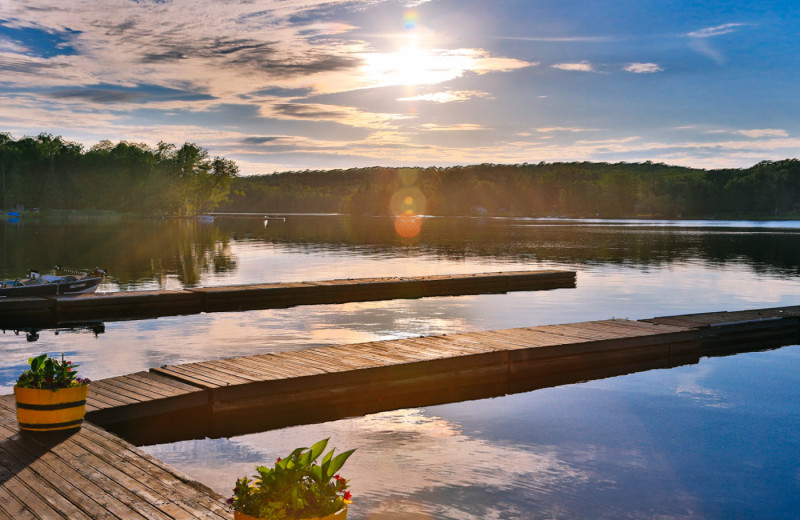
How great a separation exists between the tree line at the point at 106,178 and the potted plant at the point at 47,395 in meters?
182

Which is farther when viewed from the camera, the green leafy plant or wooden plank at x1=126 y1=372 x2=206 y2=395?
wooden plank at x1=126 y1=372 x2=206 y2=395

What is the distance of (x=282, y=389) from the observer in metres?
13.2

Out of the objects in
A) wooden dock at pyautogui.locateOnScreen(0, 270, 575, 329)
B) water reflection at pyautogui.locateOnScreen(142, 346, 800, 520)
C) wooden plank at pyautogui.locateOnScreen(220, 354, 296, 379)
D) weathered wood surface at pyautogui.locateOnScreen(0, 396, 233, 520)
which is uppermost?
weathered wood surface at pyautogui.locateOnScreen(0, 396, 233, 520)

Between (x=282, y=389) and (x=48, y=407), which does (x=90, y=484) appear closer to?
(x=48, y=407)

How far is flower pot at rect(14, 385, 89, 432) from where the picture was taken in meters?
9.46

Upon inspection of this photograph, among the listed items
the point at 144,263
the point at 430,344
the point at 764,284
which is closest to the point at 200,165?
the point at 144,263

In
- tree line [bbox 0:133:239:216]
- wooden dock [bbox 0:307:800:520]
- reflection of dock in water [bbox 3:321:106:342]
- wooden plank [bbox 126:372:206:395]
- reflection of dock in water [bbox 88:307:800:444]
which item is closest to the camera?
wooden dock [bbox 0:307:800:520]

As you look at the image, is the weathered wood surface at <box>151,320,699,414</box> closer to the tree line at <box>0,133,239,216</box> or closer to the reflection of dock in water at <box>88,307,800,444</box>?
the reflection of dock in water at <box>88,307,800,444</box>

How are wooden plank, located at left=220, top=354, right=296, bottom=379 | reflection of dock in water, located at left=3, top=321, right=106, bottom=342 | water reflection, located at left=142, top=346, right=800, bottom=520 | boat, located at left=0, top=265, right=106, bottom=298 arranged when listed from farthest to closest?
1. boat, located at left=0, top=265, right=106, bottom=298
2. reflection of dock in water, located at left=3, top=321, right=106, bottom=342
3. wooden plank, located at left=220, top=354, right=296, bottom=379
4. water reflection, located at left=142, top=346, right=800, bottom=520

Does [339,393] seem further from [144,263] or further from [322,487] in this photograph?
[144,263]

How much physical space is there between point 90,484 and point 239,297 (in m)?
21.2

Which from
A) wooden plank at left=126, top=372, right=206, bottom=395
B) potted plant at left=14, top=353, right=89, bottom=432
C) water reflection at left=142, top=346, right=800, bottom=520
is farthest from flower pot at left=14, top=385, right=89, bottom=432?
wooden plank at left=126, top=372, right=206, bottom=395

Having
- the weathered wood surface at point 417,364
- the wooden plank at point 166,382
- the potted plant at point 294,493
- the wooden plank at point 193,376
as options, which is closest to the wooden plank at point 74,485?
the potted plant at point 294,493

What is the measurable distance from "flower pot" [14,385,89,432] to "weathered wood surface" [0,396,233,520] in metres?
0.14
